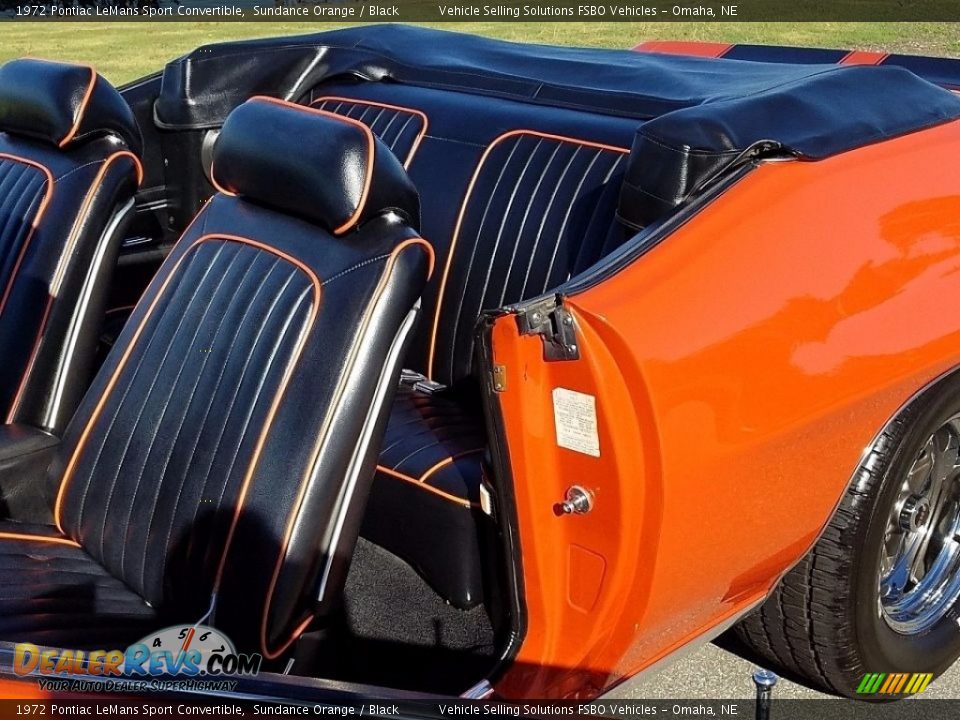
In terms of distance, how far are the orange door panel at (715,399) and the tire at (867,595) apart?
129 millimetres

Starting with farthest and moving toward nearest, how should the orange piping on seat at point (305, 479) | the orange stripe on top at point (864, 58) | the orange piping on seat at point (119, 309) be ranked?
the orange stripe on top at point (864, 58) < the orange piping on seat at point (119, 309) < the orange piping on seat at point (305, 479)

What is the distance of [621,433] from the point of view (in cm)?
161

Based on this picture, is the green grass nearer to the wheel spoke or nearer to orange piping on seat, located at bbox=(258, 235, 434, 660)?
the wheel spoke

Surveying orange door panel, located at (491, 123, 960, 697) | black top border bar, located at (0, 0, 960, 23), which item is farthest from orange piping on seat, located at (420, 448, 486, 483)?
black top border bar, located at (0, 0, 960, 23)

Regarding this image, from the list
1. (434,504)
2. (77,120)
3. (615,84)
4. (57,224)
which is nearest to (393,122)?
(615,84)

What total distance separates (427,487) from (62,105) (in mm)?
1331

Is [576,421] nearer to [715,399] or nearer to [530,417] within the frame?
[530,417]

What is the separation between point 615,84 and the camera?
284 cm

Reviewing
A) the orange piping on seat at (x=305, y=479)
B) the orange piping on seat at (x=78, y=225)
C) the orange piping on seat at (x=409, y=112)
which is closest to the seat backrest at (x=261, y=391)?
the orange piping on seat at (x=305, y=479)

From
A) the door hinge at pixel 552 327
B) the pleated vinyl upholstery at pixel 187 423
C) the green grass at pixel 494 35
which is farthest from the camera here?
the green grass at pixel 494 35

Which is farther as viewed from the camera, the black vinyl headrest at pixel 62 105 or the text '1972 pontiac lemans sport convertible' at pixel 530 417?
the black vinyl headrest at pixel 62 105

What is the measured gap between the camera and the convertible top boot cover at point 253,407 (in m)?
1.83

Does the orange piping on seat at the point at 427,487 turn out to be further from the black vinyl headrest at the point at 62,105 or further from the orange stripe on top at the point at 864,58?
the orange stripe on top at the point at 864,58

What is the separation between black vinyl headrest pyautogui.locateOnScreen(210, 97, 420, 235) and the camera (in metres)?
1.93
